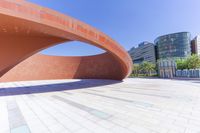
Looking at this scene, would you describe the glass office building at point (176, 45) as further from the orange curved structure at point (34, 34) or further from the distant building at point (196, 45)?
the orange curved structure at point (34, 34)

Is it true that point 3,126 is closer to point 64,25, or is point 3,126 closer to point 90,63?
point 64,25

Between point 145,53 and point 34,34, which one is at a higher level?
point 145,53

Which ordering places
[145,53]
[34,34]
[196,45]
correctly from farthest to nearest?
[145,53]
[196,45]
[34,34]

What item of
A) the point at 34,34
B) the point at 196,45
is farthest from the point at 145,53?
the point at 34,34

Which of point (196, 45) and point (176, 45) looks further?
point (196, 45)

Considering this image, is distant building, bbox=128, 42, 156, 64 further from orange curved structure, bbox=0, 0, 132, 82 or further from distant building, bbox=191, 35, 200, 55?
orange curved structure, bbox=0, 0, 132, 82

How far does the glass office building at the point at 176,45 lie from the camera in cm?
6100

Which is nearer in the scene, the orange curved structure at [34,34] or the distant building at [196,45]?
the orange curved structure at [34,34]

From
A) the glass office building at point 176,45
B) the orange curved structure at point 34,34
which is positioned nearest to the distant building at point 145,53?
the glass office building at point 176,45

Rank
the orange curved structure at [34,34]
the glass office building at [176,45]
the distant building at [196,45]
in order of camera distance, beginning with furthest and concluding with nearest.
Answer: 1. the distant building at [196,45]
2. the glass office building at [176,45]
3. the orange curved structure at [34,34]

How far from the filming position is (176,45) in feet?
205

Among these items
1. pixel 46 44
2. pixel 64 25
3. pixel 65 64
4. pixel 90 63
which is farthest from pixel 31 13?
pixel 65 64

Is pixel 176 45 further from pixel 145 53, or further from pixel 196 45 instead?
pixel 145 53

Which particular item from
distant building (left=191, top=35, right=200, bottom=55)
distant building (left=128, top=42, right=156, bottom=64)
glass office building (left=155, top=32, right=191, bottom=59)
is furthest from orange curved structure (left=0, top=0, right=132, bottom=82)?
distant building (left=191, top=35, right=200, bottom=55)
